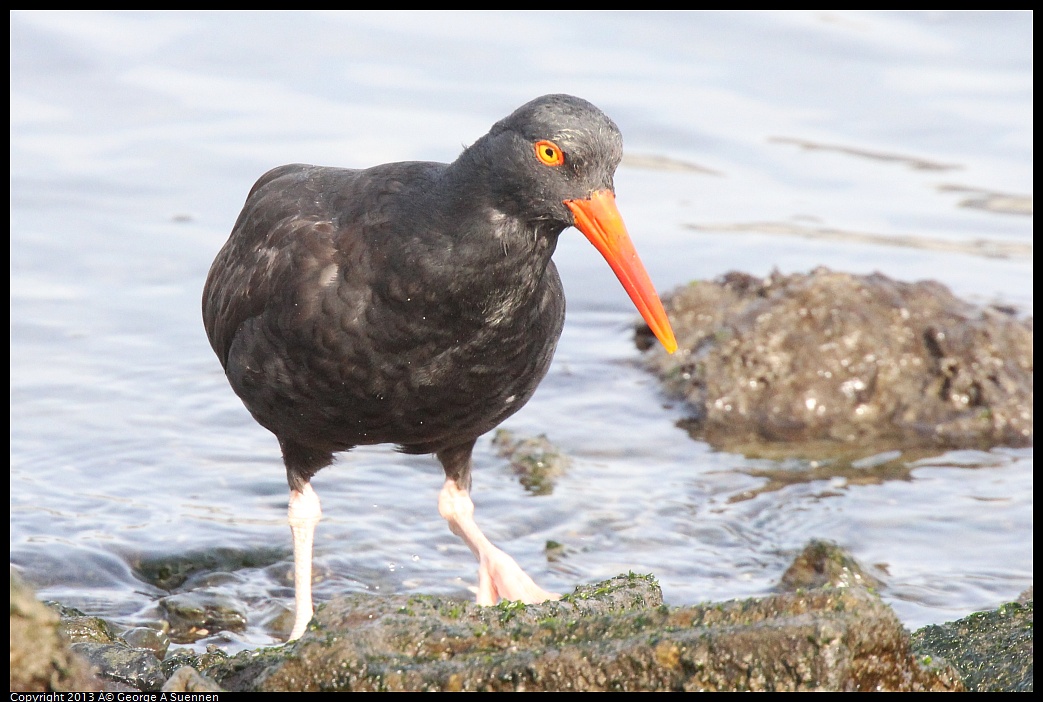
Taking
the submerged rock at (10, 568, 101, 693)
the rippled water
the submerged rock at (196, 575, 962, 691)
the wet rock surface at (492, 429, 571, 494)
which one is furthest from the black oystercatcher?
the submerged rock at (10, 568, 101, 693)

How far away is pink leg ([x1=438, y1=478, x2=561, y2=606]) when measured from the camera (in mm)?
4922

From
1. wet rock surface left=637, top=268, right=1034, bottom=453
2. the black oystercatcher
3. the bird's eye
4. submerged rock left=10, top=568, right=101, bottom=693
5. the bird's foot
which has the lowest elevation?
the bird's foot

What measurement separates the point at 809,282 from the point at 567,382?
5.08 ft

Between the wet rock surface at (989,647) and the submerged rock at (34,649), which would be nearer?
the submerged rock at (34,649)

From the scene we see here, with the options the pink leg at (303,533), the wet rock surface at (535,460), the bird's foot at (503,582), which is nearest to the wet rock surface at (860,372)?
the wet rock surface at (535,460)

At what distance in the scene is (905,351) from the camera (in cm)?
731

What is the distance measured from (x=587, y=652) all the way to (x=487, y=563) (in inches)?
89.3

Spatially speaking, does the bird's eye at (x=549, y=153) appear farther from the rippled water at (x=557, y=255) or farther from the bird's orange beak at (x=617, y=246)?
the rippled water at (x=557, y=255)

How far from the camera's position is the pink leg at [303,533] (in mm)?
4977

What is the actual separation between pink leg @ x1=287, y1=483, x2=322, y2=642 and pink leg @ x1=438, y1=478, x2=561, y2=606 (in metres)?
0.55

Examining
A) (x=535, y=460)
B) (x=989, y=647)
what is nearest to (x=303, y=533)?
(x=535, y=460)

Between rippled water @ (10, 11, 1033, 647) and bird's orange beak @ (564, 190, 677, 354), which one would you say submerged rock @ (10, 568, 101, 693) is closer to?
bird's orange beak @ (564, 190, 677, 354)

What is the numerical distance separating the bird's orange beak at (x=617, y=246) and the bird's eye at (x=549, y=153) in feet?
0.42

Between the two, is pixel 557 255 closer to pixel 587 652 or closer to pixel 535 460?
pixel 535 460
